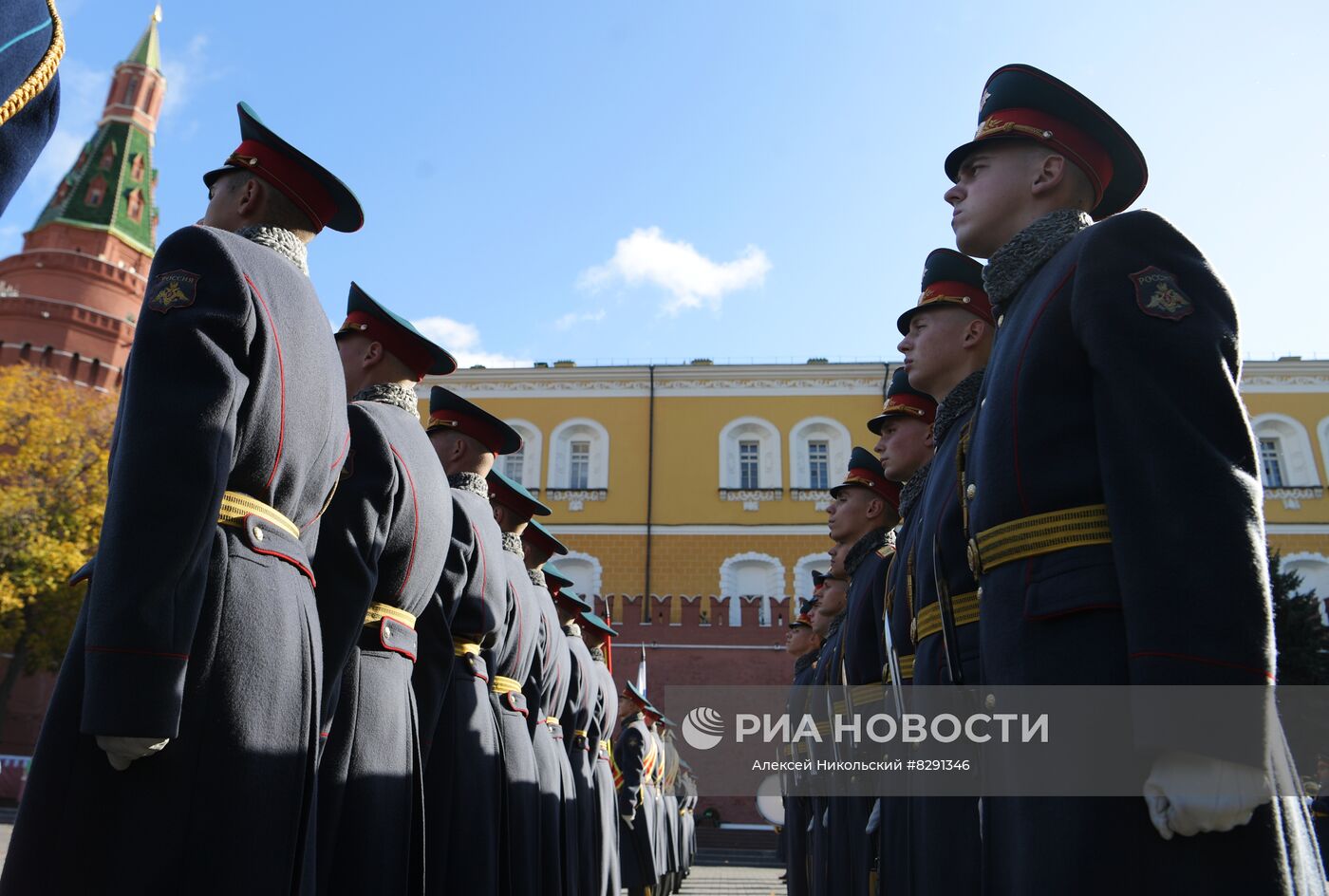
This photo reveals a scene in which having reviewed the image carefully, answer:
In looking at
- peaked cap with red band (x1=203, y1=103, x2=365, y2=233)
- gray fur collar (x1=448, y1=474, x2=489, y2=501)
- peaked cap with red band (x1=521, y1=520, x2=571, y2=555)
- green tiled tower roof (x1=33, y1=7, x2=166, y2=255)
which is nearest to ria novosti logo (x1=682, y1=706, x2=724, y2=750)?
peaked cap with red band (x1=521, y1=520, x2=571, y2=555)

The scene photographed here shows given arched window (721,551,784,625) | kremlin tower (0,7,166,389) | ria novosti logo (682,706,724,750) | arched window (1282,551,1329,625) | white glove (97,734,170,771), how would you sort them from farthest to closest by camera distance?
kremlin tower (0,7,166,389), arched window (721,551,784,625), arched window (1282,551,1329,625), ria novosti logo (682,706,724,750), white glove (97,734,170,771)

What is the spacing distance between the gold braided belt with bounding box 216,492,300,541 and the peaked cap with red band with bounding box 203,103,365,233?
105cm

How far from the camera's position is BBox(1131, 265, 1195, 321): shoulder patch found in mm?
1983

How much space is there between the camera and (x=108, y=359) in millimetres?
37625

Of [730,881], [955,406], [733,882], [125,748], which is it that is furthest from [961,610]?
[730,881]

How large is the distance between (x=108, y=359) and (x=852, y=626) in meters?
39.1

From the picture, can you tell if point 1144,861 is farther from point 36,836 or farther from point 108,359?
point 108,359

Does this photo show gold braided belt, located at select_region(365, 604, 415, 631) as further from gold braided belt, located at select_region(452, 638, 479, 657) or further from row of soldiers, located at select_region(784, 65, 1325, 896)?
row of soldiers, located at select_region(784, 65, 1325, 896)

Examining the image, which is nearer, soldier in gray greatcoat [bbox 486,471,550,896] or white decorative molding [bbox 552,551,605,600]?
soldier in gray greatcoat [bbox 486,471,550,896]

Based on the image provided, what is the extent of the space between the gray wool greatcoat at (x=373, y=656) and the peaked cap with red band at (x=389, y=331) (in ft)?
1.78

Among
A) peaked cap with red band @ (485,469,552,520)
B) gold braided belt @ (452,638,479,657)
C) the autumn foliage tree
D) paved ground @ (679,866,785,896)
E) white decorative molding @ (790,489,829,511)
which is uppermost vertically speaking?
white decorative molding @ (790,489,829,511)

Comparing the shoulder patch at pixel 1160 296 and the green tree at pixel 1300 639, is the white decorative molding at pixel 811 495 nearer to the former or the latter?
the green tree at pixel 1300 639

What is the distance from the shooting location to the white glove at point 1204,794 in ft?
5.39

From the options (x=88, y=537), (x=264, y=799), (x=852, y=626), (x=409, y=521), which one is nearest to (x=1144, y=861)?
(x=264, y=799)
